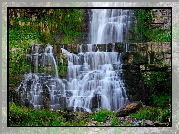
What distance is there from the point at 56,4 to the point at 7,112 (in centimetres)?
186

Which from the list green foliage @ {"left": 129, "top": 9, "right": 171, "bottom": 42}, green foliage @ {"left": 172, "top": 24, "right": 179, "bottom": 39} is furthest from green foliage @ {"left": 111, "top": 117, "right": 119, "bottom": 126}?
green foliage @ {"left": 172, "top": 24, "right": 179, "bottom": 39}

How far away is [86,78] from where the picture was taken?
703cm

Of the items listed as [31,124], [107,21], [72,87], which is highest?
[107,21]

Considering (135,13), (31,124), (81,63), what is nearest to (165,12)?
(135,13)

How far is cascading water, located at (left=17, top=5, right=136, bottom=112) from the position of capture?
7008mm

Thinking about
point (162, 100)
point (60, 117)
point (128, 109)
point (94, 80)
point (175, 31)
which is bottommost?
point (60, 117)

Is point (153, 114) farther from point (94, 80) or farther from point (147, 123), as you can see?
point (94, 80)

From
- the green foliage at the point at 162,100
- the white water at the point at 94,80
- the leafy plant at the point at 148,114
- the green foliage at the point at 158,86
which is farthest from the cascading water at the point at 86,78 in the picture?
the green foliage at the point at 162,100

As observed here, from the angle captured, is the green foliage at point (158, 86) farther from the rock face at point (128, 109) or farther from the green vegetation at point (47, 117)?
the green vegetation at point (47, 117)

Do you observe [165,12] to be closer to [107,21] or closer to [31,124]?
[107,21]

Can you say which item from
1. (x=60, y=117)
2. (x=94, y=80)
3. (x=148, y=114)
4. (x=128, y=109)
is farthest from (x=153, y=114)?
(x=60, y=117)

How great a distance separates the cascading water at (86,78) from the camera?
701 centimetres

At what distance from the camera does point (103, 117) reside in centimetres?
697

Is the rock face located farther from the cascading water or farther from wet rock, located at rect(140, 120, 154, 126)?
wet rock, located at rect(140, 120, 154, 126)
